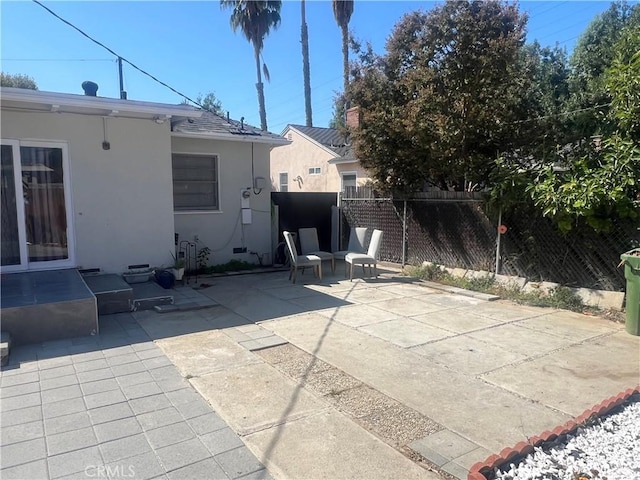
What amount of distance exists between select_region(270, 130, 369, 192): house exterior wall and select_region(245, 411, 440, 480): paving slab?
1222cm

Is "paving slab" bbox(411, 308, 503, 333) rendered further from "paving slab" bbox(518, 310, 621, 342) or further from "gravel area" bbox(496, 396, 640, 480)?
"gravel area" bbox(496, 396, 640, 480)

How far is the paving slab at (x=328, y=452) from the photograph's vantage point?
2.54 m

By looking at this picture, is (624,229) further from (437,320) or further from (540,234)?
(437,320)

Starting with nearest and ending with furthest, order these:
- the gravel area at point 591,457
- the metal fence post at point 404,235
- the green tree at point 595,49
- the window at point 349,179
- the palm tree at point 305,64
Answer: the gravel area at point 591,457
the metal fence post at point 404,235
the green tree at point 595,49
the window at point 349,179
the palm tree at point 305,64

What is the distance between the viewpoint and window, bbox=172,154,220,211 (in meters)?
9.16

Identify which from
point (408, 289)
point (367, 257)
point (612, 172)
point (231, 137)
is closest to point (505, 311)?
point (408, 289)

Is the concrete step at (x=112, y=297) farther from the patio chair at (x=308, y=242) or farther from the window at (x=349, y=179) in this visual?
the window at (x=349, y=179)

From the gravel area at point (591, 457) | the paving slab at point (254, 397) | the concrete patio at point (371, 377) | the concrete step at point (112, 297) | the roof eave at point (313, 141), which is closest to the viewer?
the gravel area at point (591, 457)

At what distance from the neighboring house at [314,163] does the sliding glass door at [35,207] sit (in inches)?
359

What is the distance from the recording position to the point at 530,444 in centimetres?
255

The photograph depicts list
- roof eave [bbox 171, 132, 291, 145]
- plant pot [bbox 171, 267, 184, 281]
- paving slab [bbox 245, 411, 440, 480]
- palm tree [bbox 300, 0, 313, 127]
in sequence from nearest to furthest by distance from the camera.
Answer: paving slab [bbox 245, 411, 440, 480]
plant pot [bbox 171, 267, 184, 281]
roof eave [bbox 171, 132, 291, 145]
palm tree [bbox 300, 0, 313, 127]

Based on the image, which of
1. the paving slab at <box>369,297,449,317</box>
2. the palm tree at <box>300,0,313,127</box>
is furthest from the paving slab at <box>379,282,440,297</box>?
the palm tree at <box>300,0,313,127</box>

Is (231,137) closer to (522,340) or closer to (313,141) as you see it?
(522,340)

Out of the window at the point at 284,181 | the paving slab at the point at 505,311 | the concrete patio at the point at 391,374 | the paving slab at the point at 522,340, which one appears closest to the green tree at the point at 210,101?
the window at the point at 284,181
